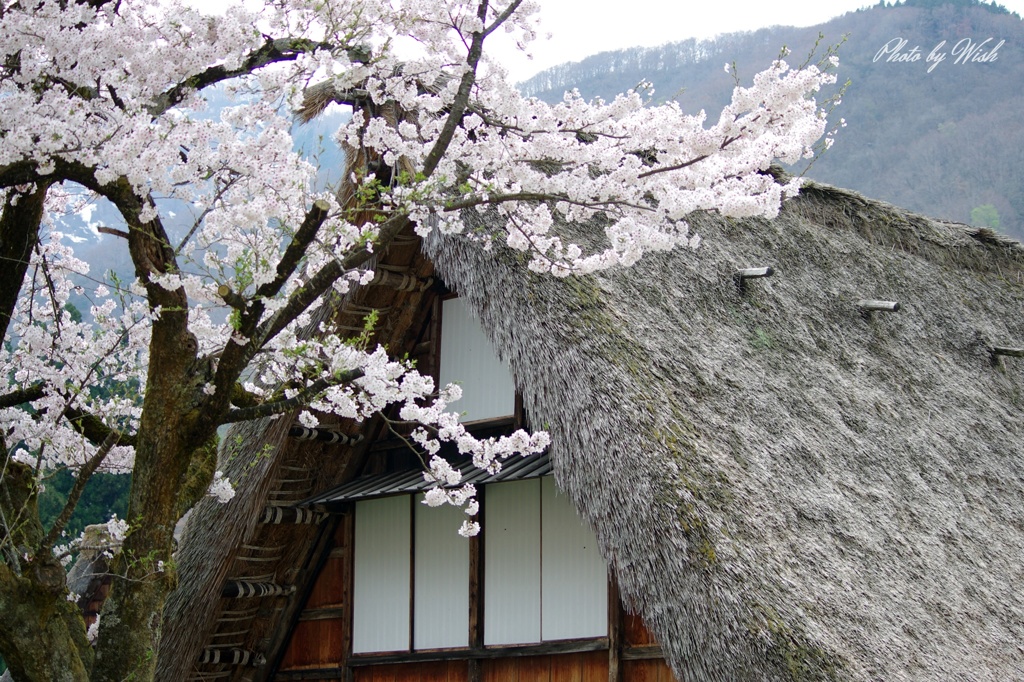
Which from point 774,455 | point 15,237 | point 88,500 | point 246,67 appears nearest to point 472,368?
point 774,455

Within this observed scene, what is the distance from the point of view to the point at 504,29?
486cm

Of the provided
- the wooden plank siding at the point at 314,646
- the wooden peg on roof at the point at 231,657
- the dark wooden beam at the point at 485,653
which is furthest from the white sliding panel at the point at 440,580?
the wooden peg on roof at the point at 231,657

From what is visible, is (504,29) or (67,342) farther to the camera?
(67,342)

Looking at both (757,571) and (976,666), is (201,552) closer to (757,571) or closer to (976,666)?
(757,571)

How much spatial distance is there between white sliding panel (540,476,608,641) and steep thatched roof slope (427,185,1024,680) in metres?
0.83

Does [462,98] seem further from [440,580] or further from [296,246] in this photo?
[440,580]

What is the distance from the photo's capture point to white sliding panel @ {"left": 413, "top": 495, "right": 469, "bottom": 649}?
6566mm

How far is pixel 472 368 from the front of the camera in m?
6.93

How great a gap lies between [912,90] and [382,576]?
1419 inches

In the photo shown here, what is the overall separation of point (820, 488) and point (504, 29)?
277cm

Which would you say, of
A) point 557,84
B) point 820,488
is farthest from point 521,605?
point 557,84

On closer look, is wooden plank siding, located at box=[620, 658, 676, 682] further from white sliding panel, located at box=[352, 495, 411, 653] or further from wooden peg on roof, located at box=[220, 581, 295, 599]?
wooden peg on roof, located at box=[220, 581, 295, 599]

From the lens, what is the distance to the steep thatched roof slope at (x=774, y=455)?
4660mm

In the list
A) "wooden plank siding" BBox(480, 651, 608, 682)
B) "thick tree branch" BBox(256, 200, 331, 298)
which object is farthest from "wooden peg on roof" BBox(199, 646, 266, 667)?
"thick tree branch" BBox(256, 200, 331, 298)
